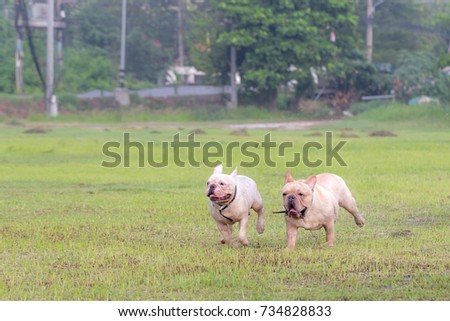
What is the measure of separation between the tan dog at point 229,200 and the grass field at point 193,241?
0.71 ft

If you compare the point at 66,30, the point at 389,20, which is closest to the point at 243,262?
the point at 66,30

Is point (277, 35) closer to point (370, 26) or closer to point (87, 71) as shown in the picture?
point (370, 26)

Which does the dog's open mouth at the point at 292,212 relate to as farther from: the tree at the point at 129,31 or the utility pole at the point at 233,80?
the tree at the point at 129,31

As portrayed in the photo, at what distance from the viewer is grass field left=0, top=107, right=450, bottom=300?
8.88 meters

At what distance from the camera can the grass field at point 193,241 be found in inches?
349

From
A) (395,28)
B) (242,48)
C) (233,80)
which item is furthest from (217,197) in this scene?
(395,28)

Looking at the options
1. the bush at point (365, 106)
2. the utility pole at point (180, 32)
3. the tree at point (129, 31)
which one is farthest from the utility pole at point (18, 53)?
the bush at point (365, 106)

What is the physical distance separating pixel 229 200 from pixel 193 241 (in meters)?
0.93

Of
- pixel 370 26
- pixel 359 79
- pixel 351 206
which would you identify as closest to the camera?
pixel 351 206

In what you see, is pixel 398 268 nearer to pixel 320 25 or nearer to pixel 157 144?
A: pixel 157 144

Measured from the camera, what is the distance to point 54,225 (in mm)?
13148

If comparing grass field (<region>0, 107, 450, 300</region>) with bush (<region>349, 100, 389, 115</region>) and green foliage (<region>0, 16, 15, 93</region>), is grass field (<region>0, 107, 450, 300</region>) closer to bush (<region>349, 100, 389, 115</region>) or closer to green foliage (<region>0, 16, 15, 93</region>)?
bush (<region>349, 100, 389, 115</region>)

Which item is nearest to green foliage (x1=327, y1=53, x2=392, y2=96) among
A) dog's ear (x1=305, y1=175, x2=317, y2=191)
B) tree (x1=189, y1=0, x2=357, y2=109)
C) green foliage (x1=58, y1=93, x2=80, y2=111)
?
tree (x1=189, y1=0, x2=357, y2=109)

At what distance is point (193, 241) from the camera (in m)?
11.8
